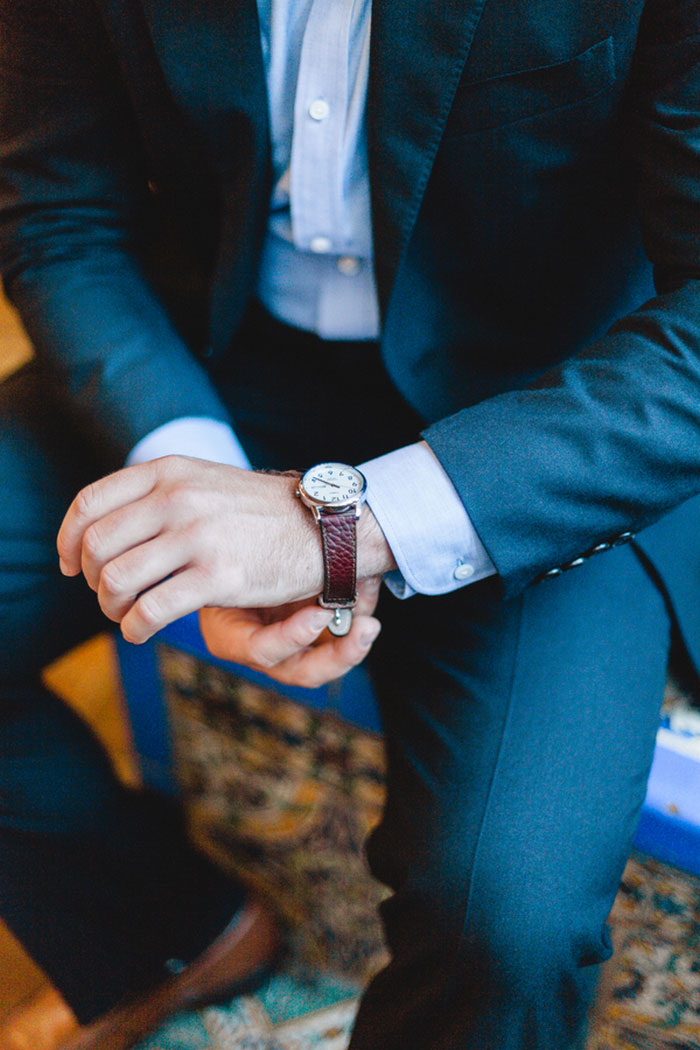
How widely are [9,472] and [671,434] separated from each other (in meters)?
0.76

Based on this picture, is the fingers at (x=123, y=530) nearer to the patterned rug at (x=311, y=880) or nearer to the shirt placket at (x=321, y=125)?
the shirt placket at (x=321, y=125)

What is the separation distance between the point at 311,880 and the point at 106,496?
84 centimetres

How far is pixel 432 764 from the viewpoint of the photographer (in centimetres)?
81

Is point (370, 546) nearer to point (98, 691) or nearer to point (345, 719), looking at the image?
point (345, 719)

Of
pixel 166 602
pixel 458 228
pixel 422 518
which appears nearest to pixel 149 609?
pixel 166 602

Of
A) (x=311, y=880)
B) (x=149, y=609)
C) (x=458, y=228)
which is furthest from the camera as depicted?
(x=311, y=880)

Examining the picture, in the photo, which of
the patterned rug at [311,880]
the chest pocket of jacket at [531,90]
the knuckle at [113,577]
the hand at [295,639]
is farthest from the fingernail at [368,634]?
the chest pocket of jacket at [531,90]

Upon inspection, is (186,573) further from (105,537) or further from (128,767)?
(128,767)

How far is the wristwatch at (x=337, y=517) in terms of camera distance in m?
0.70

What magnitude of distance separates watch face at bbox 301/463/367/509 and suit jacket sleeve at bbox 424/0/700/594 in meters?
0.08

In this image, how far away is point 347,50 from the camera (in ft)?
2.62

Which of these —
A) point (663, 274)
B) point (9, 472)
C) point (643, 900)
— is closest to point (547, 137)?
point (663, 274)

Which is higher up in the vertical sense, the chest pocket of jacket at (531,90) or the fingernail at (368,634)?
the chest pocket of jacket at (531,90)

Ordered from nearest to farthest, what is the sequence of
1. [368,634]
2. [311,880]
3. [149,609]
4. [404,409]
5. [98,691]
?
[149,609] < [368,634] < [404,409] < [311,880] < [98,691]
